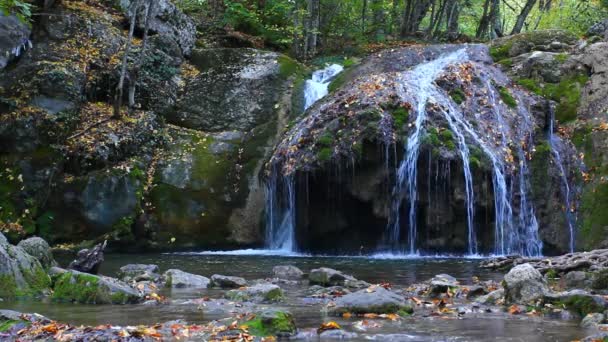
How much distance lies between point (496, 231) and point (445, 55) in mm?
6589

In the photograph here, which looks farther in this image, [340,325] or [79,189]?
[79,189]

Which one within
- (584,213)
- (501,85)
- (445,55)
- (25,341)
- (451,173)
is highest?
(445,55)

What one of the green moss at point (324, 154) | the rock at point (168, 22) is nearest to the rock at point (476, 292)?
the green moss at point (324, 154)

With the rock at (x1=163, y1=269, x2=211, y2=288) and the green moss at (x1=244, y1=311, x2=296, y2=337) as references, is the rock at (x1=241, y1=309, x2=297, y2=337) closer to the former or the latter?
the green moss at (x1=244, y1=311, x2=296, y2=337)

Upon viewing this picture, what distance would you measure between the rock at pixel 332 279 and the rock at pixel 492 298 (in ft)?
5.74

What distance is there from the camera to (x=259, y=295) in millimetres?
7238

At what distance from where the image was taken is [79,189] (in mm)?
14891

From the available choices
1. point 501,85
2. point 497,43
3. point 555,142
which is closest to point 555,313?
point 555,142

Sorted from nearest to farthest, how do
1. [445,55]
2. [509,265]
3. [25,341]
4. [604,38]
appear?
[25,341] < [509,265] < [604,38] < [445,55]

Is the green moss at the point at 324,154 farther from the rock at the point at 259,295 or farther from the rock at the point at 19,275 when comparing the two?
the rock at the point at 19,275

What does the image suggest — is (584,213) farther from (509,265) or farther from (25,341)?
(25,341)

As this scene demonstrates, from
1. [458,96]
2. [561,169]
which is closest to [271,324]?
[561,169]

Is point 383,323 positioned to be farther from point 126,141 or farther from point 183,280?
point 126,141

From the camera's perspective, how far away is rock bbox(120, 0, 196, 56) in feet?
64.0
